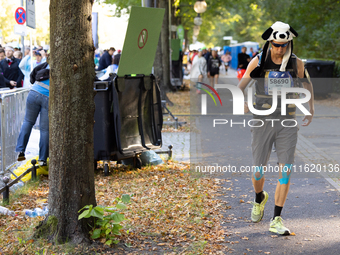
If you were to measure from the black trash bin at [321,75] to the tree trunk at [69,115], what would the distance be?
16476 mm

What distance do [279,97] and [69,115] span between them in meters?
2.05

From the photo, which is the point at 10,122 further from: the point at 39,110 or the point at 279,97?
the point at 279,97

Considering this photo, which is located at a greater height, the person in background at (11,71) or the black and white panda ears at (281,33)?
the black and white panda ears at (281,33)

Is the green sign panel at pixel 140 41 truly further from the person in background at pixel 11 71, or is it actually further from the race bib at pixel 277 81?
the person in background at pixel 11 71

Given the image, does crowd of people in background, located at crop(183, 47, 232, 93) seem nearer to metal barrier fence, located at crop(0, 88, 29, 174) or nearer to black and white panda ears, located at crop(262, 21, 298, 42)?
metal barrier fence, located at crop(0, 88, 29, 174)

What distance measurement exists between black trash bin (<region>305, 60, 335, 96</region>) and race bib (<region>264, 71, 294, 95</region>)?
15276 mm

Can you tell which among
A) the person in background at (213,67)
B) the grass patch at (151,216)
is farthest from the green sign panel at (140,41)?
the person in background at (213,67)

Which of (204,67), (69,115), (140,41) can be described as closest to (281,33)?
(69,115)

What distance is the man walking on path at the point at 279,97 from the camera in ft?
15.8

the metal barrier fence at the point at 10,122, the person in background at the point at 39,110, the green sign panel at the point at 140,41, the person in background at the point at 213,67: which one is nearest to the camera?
the green sign panel at the point at 140,41

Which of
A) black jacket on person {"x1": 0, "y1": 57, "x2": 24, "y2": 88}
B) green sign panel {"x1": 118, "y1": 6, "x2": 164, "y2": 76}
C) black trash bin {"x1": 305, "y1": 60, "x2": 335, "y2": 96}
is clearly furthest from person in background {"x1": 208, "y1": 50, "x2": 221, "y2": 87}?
green sign panel {"x1": 118, "y1": 6, "x2": 164, "y2": 76}

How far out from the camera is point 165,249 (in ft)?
14.4

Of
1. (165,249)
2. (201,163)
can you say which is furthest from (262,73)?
(201,163)

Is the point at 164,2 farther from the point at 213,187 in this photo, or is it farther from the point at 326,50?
the point at 213,187
